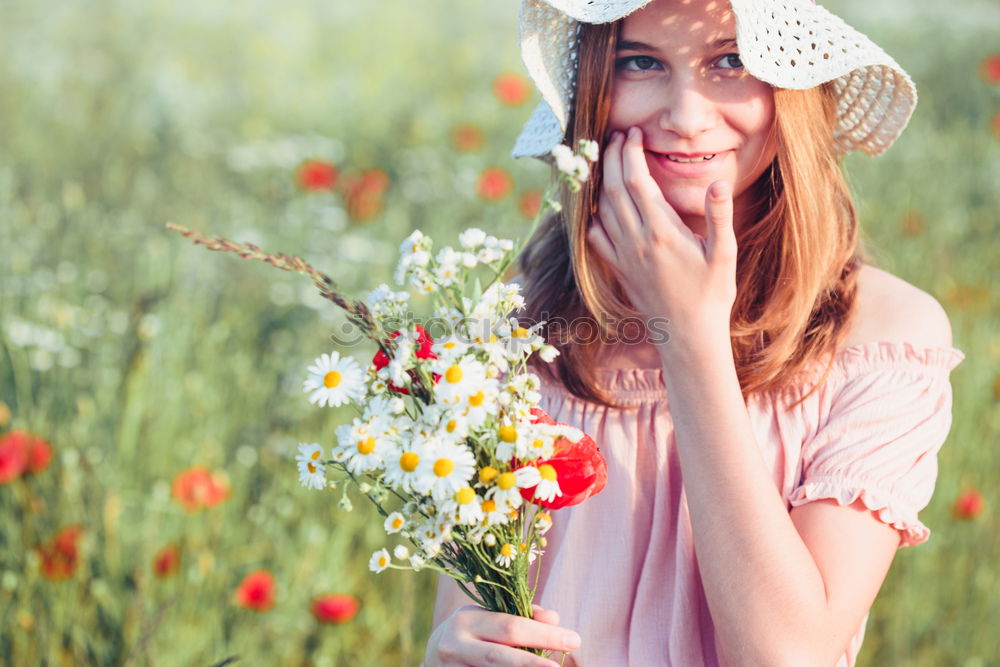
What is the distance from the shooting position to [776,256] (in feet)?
5.50

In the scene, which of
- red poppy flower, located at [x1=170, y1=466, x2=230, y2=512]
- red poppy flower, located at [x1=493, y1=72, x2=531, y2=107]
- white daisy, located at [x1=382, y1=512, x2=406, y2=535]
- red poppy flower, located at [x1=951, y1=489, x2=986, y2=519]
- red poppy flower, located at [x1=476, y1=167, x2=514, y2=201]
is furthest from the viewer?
red poppy flower, located at [x1=493, y1=72, x2=531, y2=107]

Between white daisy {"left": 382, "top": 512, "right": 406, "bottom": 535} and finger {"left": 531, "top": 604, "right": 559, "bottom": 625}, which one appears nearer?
white daisy {"left": 382, "top": 512, "right": 406, "bottom": 535}

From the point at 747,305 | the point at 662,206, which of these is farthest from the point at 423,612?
the point at 662,206

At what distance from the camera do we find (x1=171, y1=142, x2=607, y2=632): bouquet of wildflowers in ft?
3.22

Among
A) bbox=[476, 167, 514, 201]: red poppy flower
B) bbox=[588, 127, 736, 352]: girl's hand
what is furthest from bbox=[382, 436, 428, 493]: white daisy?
bbox=[476, 167, 514, 201]: red poppy flower

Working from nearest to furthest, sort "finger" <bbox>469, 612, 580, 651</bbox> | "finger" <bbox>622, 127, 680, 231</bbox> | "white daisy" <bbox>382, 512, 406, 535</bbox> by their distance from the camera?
"white daisy" <bbox>382, 512, 406, 535</bbox>, "finger" <bbox>469, 612, 580, 651</bbox>, "finger" <bbox>622, 127, 680, 231</bbox>

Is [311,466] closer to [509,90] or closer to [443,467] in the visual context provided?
[443,467]

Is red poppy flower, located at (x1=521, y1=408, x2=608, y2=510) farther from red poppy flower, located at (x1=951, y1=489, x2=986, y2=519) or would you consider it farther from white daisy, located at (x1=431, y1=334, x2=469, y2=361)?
red poppy flower, located at (x1=951, y1=489, x2=986, y2=519)

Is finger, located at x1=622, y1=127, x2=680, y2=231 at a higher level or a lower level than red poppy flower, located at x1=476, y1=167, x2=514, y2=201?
lower

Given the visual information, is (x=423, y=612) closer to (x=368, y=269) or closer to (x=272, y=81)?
(x=368, y=269)

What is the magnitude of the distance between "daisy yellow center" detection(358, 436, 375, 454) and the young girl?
1.24 feet

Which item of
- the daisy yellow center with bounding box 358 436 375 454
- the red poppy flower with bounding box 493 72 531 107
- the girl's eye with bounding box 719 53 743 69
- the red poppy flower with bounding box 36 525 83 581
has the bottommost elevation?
the red poppy flower with bounding box 36 525 83 581

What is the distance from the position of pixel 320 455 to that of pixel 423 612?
152cm

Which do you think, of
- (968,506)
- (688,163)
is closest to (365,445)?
(688,163)
